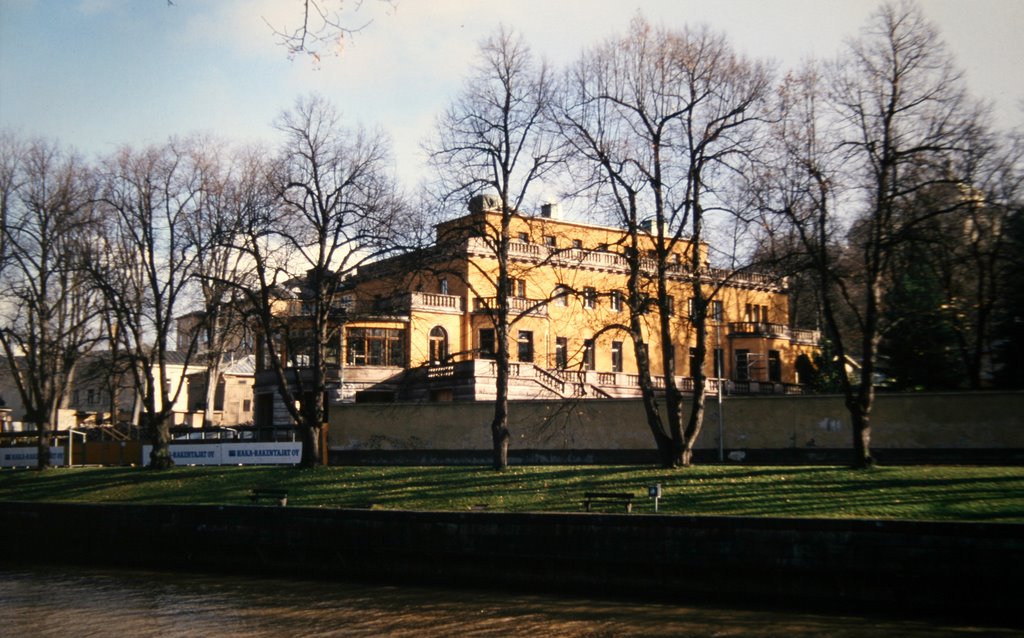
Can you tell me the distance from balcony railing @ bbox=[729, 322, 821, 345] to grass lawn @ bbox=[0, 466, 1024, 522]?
34.1 meters

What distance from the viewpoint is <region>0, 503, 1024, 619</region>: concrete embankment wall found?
17.5 metres

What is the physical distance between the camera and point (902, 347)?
117 ft

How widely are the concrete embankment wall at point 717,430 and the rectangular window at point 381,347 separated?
12193 millimetres

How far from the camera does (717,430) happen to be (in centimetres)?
3434

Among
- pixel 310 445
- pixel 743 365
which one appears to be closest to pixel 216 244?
pixel 310 445

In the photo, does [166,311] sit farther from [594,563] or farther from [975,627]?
[975,627]

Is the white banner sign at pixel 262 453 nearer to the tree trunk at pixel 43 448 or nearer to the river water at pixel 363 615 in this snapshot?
the tree trunk at pixel 43 448

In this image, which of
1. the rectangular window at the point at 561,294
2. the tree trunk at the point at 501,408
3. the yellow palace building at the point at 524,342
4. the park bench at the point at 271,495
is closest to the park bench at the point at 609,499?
the rectangular window at the point at 561,294

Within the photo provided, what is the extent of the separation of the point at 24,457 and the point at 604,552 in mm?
37077

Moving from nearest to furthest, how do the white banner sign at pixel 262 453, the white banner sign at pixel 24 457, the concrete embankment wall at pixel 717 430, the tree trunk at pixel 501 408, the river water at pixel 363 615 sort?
the river water at pixel 363 615 < the concrete embankment wall at pixel 717 430 < the tree trunk at pixel 501 408 < the white banner sign at pixel 262 453 < the white banner sign at pixel 24 457

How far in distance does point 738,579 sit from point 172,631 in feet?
35.1

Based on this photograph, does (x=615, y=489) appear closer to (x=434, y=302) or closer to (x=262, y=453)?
(x=262, y=453)

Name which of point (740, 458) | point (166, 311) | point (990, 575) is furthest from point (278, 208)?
point (990, 575)

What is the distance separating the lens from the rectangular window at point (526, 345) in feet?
182
